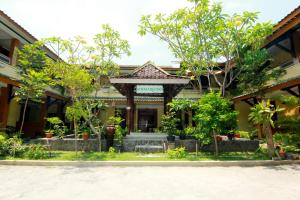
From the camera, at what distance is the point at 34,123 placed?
58.1ft

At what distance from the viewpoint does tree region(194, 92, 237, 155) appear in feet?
28.9

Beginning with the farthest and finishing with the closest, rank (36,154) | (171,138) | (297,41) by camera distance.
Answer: (297,41) < (171,138) < (36,154)

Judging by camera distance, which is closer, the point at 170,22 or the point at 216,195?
the point at 216,195

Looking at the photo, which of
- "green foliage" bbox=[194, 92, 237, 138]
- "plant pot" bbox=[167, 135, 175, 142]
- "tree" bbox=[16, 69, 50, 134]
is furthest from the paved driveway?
"tree" bbox=[16, 69, 50, 134]

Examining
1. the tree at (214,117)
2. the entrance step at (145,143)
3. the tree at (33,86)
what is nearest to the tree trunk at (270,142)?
the tree at (214,117)

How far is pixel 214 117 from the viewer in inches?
349

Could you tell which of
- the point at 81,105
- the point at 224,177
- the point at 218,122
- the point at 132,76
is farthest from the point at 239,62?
the point at 81,105

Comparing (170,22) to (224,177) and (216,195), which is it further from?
(216,195)

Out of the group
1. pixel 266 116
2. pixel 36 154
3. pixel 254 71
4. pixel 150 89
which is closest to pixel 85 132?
pixel 36 154

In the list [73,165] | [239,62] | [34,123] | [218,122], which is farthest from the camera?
[34,123]

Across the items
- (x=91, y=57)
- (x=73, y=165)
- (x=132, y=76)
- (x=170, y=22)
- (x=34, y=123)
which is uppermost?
(x=170, y=22)

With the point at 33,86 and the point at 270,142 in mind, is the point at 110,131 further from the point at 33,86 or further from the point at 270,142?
the point at 270,142

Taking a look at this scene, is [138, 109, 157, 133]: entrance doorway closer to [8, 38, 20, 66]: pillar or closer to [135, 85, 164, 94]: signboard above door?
[135, 85, 164, 94]: signboard above door

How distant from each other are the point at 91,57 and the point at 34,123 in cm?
1076
